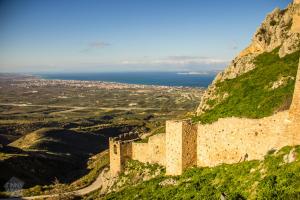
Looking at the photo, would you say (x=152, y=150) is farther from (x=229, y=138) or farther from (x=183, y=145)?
(x=229, y=138)

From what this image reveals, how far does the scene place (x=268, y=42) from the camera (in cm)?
3116

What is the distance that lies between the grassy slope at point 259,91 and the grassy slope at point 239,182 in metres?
3.07

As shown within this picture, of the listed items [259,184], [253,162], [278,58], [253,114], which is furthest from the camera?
[278,58]

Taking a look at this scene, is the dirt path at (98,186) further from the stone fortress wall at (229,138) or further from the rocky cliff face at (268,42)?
the stone fortress wall at (229,138)

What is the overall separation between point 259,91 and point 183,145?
5621mm

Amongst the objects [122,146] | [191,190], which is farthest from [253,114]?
[122,146]

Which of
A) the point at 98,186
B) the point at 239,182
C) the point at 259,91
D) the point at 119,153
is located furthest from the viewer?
the point at 98,186

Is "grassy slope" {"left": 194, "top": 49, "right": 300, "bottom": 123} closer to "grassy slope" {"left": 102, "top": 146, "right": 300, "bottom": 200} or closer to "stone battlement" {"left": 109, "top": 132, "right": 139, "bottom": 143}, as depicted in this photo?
"grassy slope" {"left": 102, "top": 146, "right": 300, "bottom": 200}

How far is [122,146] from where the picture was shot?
3234 centimetres

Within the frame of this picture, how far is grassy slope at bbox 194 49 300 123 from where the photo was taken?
2020cm

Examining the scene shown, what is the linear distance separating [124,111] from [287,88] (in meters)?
136

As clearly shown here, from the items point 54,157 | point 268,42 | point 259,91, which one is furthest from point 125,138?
point 54,157

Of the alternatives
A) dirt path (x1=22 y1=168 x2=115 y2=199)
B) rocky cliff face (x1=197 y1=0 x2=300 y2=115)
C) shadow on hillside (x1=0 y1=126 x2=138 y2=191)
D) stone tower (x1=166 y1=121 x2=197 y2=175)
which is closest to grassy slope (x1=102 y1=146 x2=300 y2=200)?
stone tower (x1=166 y1=121 x2=197 y2=175)

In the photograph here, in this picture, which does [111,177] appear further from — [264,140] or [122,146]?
[264,140]
